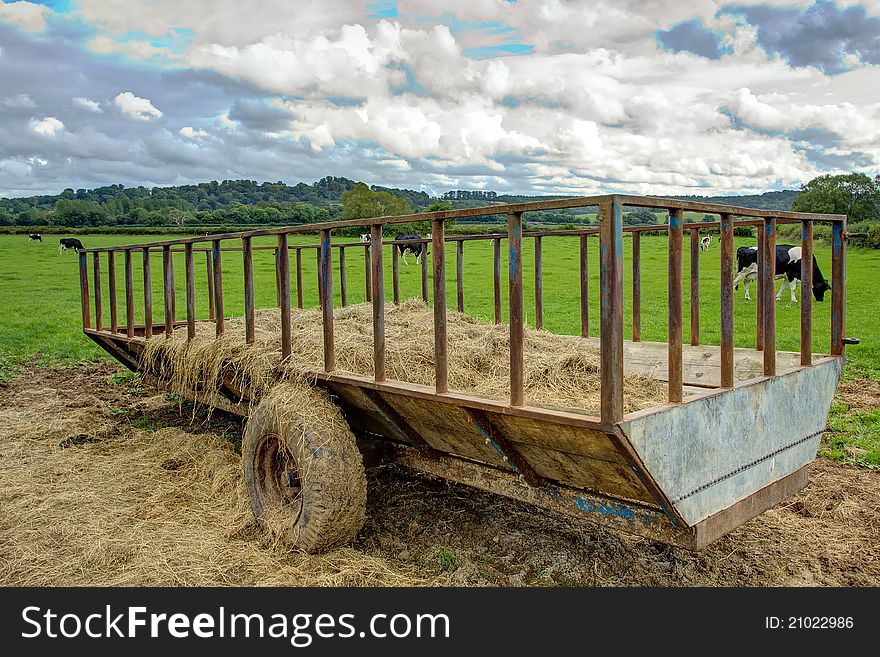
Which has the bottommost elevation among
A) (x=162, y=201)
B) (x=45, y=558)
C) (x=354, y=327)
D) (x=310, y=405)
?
(x=45, y=558)

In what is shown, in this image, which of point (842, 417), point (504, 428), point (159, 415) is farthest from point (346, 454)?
point (842, 417)

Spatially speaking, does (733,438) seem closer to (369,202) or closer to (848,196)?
(369,202)

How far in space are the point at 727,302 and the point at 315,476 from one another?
2.56 metres

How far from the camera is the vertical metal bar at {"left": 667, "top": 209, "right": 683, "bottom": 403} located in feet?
11.0

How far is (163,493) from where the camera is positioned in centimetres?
579

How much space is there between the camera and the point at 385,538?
4.86 meters

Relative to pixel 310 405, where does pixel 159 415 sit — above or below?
below

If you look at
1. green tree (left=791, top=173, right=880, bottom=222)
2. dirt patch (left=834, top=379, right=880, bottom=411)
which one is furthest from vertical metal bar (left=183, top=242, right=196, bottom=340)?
green tree (left=791, top=173, right=880, bottom=222)

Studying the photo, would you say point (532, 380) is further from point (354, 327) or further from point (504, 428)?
point (354, 327)

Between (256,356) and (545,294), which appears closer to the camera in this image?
(256,356)

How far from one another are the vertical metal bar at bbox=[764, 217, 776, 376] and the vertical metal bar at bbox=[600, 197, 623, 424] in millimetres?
1515

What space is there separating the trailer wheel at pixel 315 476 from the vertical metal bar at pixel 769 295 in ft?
8.24

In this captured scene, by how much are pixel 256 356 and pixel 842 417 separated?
5913 mm

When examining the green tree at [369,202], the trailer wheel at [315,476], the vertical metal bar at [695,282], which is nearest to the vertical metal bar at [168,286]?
the trailer wheel at [315,476]
